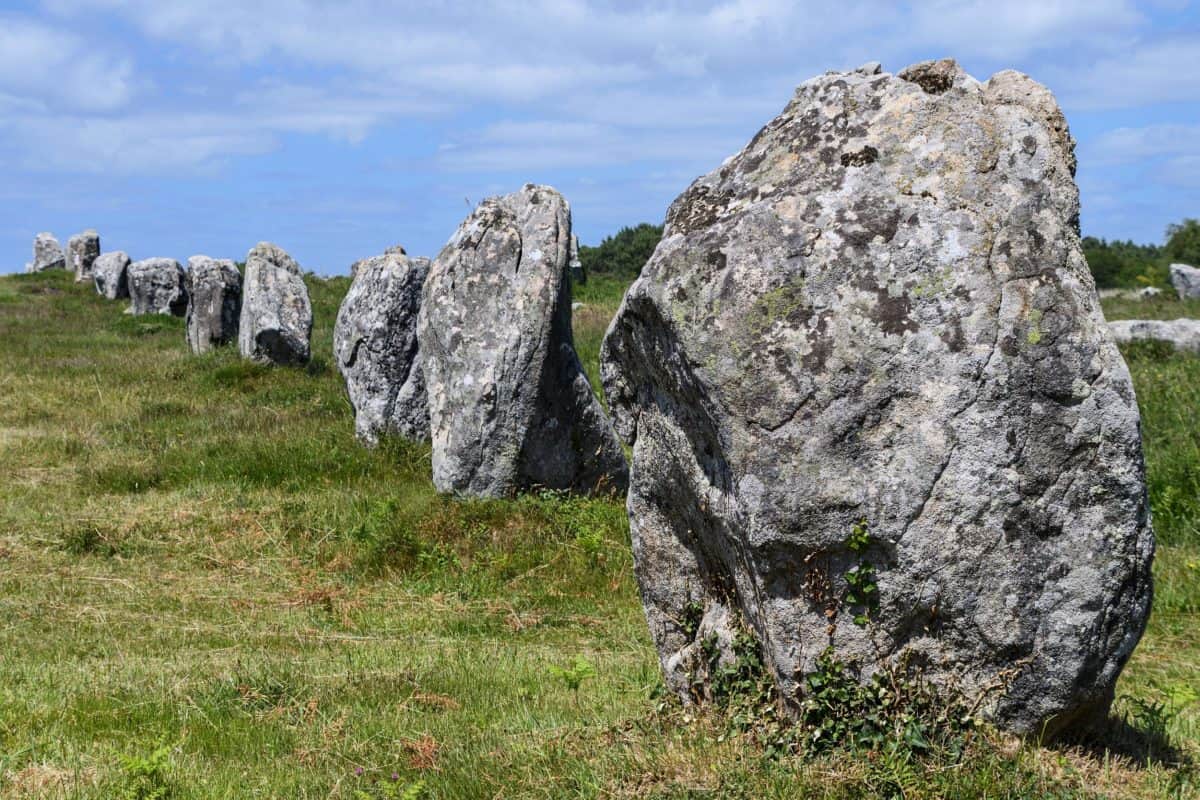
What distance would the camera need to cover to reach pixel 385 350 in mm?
15680

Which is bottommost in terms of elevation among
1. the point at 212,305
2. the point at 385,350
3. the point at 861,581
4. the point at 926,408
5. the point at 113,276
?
the point at 861,581

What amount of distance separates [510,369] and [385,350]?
4118 millimetres

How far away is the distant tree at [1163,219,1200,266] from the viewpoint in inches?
2173

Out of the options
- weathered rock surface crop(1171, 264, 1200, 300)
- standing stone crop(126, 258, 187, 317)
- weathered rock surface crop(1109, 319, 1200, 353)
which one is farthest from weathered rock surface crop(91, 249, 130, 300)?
weathered rock surface crop(1171, 264, 1200, 300)

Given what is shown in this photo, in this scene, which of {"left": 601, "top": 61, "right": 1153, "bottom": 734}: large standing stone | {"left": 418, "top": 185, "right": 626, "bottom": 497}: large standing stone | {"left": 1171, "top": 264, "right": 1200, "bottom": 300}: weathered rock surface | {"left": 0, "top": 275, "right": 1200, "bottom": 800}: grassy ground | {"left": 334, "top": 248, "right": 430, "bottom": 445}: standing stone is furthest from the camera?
{"left": 1171, "top": 264, "right": 1200, "bottom": 300}: weathered rock surface

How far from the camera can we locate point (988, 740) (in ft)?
16.1

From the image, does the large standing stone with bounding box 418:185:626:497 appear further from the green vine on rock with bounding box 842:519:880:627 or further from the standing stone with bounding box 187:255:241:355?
the standing stone with bounding box 187:255:241:355

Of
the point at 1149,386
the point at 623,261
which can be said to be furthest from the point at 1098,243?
the point at 1149,386

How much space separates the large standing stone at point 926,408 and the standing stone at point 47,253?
53.7 metres

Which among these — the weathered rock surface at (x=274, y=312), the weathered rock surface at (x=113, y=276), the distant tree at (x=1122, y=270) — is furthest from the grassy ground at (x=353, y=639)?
the distant tree at (x=1122, y=270)

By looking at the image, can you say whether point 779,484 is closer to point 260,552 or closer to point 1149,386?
point 260,552

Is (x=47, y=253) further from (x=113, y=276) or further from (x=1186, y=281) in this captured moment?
(x=1186, y=281)

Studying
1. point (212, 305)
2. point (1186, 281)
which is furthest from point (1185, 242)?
point (212, 305)

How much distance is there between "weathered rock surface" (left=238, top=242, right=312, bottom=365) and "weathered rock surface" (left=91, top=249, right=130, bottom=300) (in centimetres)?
1651
